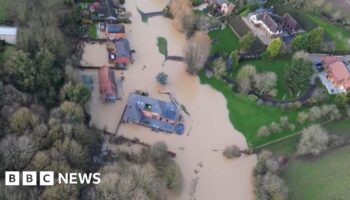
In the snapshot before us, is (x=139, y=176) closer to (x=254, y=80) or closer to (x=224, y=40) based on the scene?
(x=254, y=80)

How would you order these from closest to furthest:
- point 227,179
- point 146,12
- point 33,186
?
point 33,186 → point 227,179 → point 146,12

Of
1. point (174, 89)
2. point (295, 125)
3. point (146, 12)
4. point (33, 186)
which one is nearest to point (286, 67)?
point (295, 125)

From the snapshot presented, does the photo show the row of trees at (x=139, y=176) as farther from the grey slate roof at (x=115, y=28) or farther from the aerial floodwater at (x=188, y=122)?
the grey slate roof at (x=115, y=28)

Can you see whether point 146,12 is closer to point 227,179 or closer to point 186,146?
point 186,146

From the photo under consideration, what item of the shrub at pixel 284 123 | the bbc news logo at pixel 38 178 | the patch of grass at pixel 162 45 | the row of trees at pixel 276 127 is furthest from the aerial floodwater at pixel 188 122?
the bbc news logo at pixel 38 178

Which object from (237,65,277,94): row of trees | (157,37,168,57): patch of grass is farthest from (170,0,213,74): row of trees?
(237,65,277,94): row of trees

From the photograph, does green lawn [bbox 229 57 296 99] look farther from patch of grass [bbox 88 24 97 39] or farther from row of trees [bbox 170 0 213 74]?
patch of grass [bbox 88 24 97 39]
